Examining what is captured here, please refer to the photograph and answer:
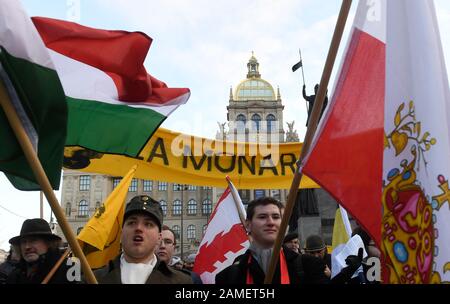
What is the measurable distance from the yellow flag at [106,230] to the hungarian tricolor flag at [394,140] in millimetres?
3561

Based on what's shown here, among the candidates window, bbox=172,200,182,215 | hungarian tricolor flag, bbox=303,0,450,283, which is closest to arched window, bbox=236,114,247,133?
window, bbox=172,200,182,215

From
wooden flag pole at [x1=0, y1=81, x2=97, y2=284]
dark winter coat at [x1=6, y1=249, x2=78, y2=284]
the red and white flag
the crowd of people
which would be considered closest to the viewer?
wooden flag pole at [x1=0, y1=81, x2=97, y2=284]

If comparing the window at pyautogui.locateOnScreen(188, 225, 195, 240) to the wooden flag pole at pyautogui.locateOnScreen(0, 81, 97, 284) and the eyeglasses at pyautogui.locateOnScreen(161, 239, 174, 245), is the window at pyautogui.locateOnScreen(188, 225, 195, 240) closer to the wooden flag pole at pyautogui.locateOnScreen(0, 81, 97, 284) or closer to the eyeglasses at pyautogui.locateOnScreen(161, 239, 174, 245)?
the eyeglasses at pyautogui.locateOnScreen(161, 239, 174, 245)

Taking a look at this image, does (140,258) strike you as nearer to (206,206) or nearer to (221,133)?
(221,133)

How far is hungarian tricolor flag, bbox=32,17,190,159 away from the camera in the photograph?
14.0 ft

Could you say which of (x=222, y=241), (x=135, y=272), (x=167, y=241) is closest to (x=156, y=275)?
(x=135, y=272)

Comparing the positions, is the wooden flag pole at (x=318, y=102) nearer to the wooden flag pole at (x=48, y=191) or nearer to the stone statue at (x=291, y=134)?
the wooden flag pole at (x=48, y=191)

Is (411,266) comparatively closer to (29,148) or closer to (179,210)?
(29,148)

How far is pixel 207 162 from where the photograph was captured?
6.86 metres

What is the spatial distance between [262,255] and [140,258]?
0.83 metres

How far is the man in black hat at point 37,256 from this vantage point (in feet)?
12.1

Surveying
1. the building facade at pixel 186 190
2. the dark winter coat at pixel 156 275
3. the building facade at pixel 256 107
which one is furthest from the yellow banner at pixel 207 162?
the building facade at pixel 256 107

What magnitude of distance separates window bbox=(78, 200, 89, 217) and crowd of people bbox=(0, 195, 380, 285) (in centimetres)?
6503

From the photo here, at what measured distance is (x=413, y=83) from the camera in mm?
2730
